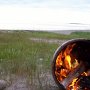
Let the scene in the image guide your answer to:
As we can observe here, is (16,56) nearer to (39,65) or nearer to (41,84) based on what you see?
(39,65)

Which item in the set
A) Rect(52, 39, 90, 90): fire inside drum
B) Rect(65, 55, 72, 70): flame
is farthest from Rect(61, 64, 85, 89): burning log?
Rect(65, 55, 72, 70): flame

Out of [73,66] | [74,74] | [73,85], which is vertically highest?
[73,66]

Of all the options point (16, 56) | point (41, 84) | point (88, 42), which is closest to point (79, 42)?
point (88, 42)

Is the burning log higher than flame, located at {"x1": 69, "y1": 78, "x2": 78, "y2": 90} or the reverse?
higher

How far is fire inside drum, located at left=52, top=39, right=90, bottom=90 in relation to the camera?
7.28m

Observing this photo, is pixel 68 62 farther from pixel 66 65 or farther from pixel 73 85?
pixel 73 85

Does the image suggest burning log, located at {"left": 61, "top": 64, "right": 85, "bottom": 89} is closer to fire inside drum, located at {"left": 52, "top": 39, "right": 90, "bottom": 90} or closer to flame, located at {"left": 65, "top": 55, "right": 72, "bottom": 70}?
fire inside drum, located at {"left": 52, "top": 39, "right": 90, "bottom": 90}

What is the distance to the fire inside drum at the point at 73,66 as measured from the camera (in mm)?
7277

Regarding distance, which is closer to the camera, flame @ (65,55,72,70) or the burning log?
the burning log

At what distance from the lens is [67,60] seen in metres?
7.40

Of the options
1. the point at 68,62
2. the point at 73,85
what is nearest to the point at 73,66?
the point at 68,62

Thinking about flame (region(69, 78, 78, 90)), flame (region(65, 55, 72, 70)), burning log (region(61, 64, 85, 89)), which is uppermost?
flame (region(65, 55, 72, 70))

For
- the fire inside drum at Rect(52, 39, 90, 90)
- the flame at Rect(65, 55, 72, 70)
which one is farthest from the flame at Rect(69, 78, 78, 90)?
the flame at Rect(65, 55, 72, 70)

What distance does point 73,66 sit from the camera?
7.42 metres
